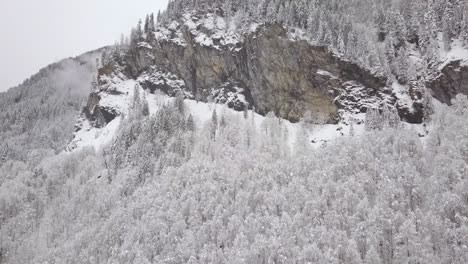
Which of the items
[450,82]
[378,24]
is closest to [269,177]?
[450,82]

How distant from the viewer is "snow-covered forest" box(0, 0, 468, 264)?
71625mm

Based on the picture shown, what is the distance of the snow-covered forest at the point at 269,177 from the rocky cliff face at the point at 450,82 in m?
2.45

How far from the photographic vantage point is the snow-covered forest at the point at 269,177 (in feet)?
235

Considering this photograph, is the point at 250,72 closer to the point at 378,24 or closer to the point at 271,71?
the point at 271,71

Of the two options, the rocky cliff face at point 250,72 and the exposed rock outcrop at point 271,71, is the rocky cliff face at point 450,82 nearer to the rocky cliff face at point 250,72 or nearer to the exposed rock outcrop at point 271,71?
the rocky cliff face at point 250,72

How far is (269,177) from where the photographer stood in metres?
89.1

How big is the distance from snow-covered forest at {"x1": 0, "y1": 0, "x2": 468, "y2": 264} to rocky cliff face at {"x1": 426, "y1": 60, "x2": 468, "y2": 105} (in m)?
2.45

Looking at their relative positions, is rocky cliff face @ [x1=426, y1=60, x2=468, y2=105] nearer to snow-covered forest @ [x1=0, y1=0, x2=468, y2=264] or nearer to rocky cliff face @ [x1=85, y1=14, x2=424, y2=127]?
snow-covered forest @ [x1=0, y1=0, x2=468, y2=264]

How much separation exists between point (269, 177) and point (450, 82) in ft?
163

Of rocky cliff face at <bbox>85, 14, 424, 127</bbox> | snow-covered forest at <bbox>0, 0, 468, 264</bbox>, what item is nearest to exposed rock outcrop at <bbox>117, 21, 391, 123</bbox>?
rocky cliff face at <bbox>85, 14, 424, 127</bbox>

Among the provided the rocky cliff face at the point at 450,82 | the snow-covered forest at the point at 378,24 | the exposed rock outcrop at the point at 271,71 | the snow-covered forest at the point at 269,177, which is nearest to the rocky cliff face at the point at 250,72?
the exposed rock outcrop at the point at 271,71

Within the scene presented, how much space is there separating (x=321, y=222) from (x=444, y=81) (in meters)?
52.8

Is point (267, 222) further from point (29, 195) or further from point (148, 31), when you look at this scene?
point (148, 31)

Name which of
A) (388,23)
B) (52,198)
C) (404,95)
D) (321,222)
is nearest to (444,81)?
(404,95)
